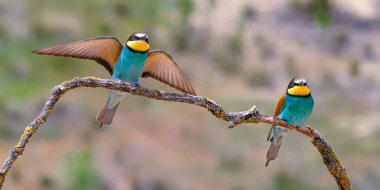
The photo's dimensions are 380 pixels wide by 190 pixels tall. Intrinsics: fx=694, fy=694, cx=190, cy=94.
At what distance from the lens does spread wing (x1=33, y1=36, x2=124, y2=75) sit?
1.87 m

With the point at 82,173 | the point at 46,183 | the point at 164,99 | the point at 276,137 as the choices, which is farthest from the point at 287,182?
the point at 164,99

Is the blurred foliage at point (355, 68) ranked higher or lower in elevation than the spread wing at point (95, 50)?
higher

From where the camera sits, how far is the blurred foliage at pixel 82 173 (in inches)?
420

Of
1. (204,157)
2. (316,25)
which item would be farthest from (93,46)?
(316,25)

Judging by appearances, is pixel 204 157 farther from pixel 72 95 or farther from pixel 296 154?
pixel 72 95

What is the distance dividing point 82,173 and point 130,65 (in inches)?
349

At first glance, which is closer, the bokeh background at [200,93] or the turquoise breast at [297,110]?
the turquoise breast at [297,110]

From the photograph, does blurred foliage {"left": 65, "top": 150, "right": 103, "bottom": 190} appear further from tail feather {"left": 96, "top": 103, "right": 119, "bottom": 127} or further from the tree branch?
the tree branch

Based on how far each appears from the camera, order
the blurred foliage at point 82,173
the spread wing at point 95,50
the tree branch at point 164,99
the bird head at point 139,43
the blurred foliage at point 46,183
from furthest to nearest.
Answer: the blurred foliage at point 46,183
the blurred foliage at point 82,173
the bird head at point 139,43
the spread wing at point 95,50
the tree branch at point 164,99

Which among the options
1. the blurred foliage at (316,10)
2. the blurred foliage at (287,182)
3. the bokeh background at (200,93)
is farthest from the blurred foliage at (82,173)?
the blurred foliage at (316,10)

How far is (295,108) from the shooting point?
235 centimetres

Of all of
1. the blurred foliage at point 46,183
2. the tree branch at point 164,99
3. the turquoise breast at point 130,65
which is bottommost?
the tree branch at point 164,99

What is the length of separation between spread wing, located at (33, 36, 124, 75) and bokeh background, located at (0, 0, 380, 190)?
8.69 metres

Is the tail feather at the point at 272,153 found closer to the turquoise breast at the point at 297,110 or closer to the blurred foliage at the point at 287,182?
the turquoise breast at the point at 297,110
